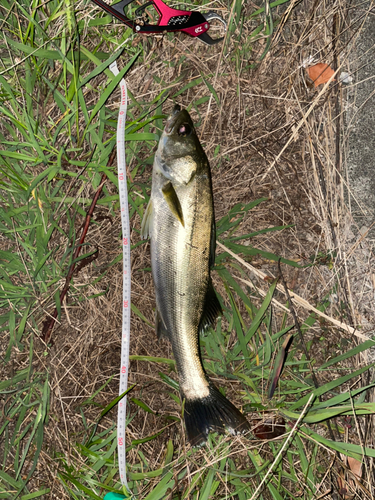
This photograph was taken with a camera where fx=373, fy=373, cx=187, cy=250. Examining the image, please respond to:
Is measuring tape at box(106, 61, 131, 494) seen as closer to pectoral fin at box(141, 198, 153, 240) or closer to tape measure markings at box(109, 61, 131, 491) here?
tape measure markings at box(109, 61, 131, 491)

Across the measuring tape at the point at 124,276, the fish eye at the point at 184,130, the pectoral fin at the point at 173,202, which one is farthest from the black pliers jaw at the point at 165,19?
the pectoral fin at the point at 173,202

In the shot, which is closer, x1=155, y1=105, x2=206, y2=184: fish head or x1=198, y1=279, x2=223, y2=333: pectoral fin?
x1=155, y1=105, x2=206, y2=184: fish head

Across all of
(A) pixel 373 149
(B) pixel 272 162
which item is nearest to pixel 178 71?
(B) pixel 272 162

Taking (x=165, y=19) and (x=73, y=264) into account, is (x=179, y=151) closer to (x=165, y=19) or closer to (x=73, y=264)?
(x=165, y=19)

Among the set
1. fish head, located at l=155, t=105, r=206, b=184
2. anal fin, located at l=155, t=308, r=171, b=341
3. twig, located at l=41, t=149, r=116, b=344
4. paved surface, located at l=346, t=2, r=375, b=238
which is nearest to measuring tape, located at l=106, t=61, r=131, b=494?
twig, located at l=41, t=149, r=116, b=344

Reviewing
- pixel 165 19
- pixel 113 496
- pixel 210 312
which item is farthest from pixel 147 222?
pixel 113 496

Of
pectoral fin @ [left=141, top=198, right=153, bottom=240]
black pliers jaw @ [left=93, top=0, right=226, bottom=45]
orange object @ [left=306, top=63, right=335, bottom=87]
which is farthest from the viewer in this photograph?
orange object @ [left=306, top=63, right=335, bottom=87]

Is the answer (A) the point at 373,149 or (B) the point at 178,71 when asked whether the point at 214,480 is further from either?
(B) the point at 178,71
